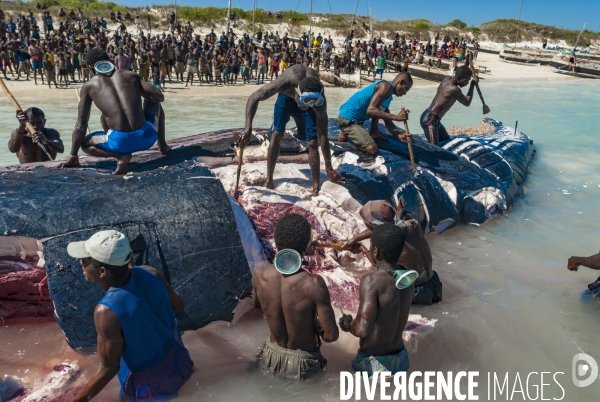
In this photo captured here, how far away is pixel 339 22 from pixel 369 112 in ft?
130

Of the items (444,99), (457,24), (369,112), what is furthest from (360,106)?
(457,24)

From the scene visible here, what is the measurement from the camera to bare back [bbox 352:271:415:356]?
312cm

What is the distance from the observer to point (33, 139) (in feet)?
17.5

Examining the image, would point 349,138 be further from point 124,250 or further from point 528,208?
point 124,250

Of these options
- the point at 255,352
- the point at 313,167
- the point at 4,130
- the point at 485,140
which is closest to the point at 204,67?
the point at 4,130

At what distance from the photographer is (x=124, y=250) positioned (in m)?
2.61

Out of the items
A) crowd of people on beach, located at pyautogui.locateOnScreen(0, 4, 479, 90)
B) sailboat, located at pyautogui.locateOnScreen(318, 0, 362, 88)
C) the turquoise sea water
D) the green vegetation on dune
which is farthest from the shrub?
the turquoise sea water

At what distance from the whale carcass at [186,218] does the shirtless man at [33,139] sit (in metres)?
0.61

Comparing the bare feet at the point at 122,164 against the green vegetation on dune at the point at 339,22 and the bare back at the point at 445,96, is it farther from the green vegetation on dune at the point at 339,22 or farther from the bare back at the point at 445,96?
the green vegetation on dune at the point at 339,22

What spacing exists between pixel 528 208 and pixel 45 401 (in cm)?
708

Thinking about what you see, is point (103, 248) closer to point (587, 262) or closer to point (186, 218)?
point (186, 218)

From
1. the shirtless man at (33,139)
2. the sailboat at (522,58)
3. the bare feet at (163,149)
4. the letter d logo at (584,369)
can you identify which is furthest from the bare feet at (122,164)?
the sailboat at (522,58)

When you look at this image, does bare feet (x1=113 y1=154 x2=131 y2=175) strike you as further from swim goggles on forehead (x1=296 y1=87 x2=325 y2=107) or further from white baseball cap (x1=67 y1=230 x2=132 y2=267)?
white baseball cap (x1=67 y1=230 x2=132 y2=267)

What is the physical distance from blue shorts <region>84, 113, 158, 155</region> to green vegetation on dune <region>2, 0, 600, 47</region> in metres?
26.6
